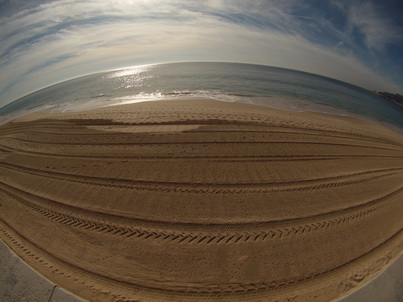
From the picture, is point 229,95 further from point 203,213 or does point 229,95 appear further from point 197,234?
point 197,234

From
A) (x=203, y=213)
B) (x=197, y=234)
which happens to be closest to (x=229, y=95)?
(x=203, y=213)

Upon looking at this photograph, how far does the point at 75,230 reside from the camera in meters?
5.12

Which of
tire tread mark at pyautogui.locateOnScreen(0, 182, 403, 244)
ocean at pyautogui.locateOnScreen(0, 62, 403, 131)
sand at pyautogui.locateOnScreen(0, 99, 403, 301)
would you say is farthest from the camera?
ocean at pyautogui.locateOnScreen(0, 62, 403, 131)

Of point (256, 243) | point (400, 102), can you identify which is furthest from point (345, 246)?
point (400, 102)

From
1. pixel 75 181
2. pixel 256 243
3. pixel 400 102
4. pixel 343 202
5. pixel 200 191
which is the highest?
pixel 400 102

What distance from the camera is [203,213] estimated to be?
533 cm

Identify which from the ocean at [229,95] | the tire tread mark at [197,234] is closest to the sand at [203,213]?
the tire tread mark at [197,234]

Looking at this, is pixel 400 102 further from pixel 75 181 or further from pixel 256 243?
pixel 75 181

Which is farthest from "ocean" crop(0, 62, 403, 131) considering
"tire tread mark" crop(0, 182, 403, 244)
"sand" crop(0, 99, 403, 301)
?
"tire tread mark" crop(0, 182, 403, 244)

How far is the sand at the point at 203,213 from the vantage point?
4082mm

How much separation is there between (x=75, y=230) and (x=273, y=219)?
5.78 metres

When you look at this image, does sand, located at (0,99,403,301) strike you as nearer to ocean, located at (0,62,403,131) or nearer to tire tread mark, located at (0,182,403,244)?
tire tread mark, located at (0,182,403,244)

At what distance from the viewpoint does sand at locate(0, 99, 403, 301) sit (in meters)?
4.08

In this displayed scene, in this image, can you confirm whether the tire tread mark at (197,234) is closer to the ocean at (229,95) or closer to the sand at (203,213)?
the sand at (203,213)
